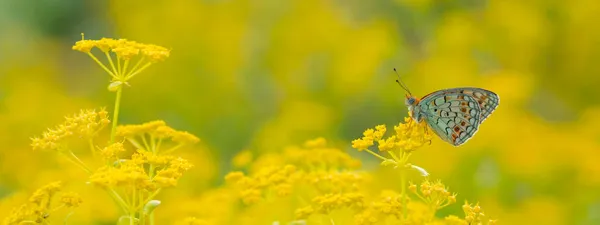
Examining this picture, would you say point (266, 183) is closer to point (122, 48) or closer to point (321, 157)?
point (321, 157)

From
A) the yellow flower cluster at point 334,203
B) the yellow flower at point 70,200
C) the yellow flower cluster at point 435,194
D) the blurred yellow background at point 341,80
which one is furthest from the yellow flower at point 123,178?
the blurred yellow background at point 341,80

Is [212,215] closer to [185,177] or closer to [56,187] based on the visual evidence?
[56,187]

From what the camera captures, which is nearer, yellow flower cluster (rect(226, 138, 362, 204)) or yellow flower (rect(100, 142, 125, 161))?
yellow flower (rect(100, 142, 125, 161))

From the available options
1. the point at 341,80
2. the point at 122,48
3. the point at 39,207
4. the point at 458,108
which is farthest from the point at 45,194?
the point at 341,80

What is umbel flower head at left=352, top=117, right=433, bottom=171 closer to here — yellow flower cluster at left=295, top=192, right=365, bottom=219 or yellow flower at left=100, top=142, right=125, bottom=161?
yellow flower cluster at left=295, top=192, right=365, bottom=219

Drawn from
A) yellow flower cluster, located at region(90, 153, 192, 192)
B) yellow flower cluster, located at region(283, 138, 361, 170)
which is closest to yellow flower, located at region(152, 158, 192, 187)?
yellow flower cluster, located at region(90, 153, 192, 192)
